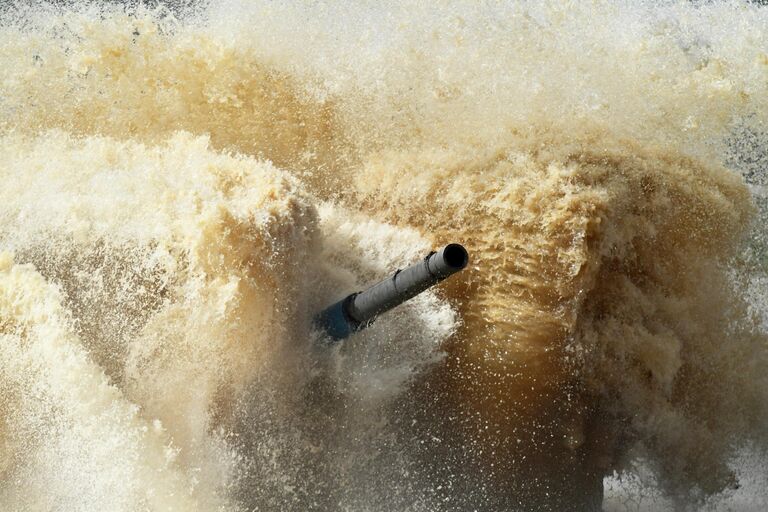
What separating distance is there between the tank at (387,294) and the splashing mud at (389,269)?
172 mm

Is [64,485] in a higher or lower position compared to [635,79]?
lower

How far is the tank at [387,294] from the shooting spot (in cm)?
436

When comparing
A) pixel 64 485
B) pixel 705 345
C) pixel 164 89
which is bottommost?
pixel 64 485

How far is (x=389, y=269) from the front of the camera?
5.67 meters

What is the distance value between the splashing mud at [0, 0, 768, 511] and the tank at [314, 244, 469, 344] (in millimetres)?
172

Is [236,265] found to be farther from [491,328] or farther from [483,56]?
[483,56]

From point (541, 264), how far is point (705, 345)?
201 cm

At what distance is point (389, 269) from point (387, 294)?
3.05 feet

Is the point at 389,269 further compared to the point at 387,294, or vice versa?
the point at 389,269

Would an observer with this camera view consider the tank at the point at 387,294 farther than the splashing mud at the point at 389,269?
No

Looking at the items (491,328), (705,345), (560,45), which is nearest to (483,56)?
(560,45)

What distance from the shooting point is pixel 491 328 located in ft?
18.0

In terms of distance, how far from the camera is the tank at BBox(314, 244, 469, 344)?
4.36 metres

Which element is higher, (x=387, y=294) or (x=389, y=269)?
(x=387, y=294)
